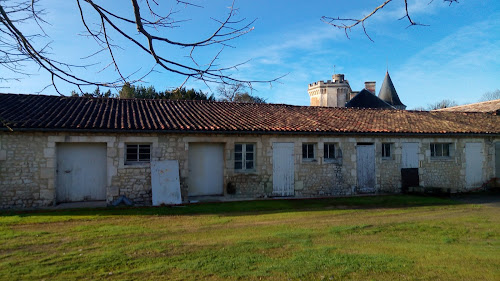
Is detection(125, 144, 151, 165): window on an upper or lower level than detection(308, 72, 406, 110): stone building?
lower

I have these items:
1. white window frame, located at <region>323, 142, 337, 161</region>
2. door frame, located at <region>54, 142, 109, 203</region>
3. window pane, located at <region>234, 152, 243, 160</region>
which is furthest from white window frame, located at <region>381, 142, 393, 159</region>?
door frame, located at <region>54, 142, 109, 203</region>

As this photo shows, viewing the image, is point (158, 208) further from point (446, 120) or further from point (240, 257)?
point (446, 120)

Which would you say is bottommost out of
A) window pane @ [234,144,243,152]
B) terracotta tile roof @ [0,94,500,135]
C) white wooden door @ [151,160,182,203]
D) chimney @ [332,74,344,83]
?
white wooden door @ [151,160,182,203]

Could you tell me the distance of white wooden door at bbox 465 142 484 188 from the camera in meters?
14.5

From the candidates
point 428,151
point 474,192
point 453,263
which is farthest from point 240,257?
point 474,192

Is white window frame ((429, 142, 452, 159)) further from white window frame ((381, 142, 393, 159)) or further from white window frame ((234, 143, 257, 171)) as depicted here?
white window frame ((234, 143, 257, 171))

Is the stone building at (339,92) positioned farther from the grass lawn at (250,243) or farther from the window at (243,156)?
the grass lawn at (250,243)

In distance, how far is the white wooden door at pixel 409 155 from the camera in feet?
44.3

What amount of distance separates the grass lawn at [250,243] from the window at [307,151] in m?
2.68

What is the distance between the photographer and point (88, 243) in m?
6.31

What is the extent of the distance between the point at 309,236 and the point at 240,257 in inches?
77.5

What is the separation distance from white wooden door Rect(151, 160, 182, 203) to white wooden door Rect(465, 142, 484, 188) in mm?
12201

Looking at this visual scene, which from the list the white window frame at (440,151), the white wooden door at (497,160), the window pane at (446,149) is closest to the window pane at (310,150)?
the white window frame at (440,151)

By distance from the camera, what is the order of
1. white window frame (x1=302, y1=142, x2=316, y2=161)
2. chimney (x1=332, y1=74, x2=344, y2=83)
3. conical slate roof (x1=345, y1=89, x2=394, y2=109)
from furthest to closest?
chimney (x1=332, y1=74, x2=344, y2=83) < conical slate roof (x1=345, y1=89, x2=394, y2=109) < white window frame (x1=302, y1=142, x2=316, y2=161)
